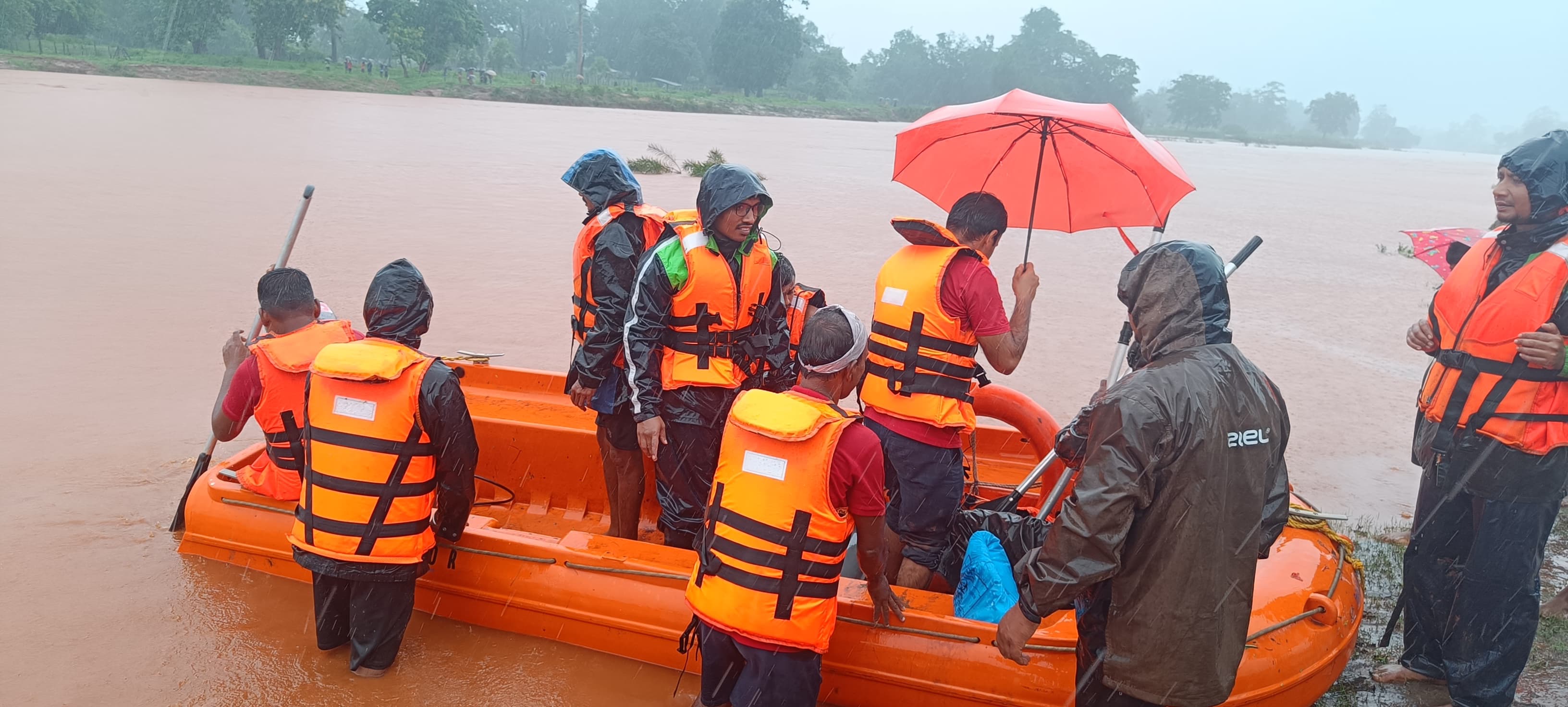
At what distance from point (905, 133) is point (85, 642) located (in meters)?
3.53

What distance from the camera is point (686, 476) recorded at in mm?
3355

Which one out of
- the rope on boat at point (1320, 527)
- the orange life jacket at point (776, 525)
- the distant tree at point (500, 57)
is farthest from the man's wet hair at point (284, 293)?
the distant tree at point (500, 57)

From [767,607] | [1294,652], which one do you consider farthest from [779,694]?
[1294,652]

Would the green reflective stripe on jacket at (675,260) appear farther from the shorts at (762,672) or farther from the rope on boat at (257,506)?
the rope on boat at (257,506)

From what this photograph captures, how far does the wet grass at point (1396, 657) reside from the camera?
3.46 m

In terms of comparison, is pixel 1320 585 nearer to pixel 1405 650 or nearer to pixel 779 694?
pixel 1405 650

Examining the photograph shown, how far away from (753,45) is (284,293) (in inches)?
2473

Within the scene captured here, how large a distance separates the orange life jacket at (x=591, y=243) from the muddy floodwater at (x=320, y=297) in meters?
1.20

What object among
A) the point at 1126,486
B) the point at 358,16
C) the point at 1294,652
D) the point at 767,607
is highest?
the point at 358,16

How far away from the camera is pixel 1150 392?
1.89 m

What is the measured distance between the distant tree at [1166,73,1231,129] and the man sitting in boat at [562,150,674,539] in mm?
99701

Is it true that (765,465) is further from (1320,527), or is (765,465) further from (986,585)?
(1320,527)

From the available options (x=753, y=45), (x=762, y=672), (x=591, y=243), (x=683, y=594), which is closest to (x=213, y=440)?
(x=591, y=243)

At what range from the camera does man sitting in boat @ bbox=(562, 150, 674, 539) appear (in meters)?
3.44
